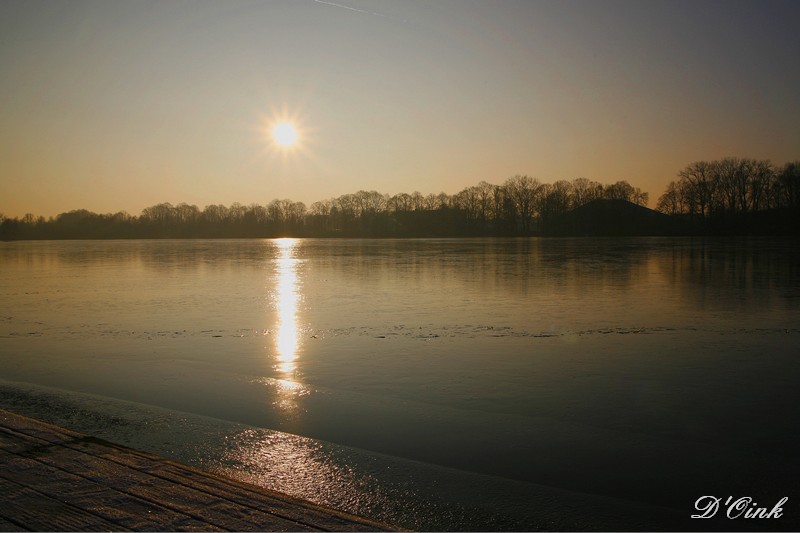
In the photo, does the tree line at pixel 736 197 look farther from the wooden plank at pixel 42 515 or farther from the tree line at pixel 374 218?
the wooden plank at pixel 42 515

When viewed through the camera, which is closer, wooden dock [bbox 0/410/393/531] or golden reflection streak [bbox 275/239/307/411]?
wooden dock [bbox 0/410/393/531]

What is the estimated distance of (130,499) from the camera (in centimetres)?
364

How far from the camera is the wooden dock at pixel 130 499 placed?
3.34 meters

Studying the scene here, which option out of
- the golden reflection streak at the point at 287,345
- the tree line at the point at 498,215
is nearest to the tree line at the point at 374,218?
the tree line at the point at 498,215

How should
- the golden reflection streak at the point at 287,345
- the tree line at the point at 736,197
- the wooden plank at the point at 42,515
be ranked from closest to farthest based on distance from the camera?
the wooden plank at the point at 42,515 < the golden reflection streak at the point at 287,345 < the tree line at the point at 736,197

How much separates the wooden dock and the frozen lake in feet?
2.75

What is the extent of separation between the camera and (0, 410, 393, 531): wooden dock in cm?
334

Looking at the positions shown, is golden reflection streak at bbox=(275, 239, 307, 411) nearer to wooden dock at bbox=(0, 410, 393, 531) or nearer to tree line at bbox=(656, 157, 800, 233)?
wooden dock at bbox=(0, 410, 393, 531)

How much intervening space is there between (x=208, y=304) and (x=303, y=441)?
39.5ft

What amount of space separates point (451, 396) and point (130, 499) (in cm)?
464

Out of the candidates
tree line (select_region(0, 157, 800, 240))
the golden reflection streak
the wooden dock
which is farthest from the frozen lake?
tree line (select_region(0, 157, 800, 240))

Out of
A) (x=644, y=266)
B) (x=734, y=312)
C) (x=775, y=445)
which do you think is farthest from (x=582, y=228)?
(x=775, y=445)

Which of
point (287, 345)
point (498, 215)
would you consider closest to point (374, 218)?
point (498, 215)

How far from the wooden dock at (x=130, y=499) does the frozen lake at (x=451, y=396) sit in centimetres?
84
